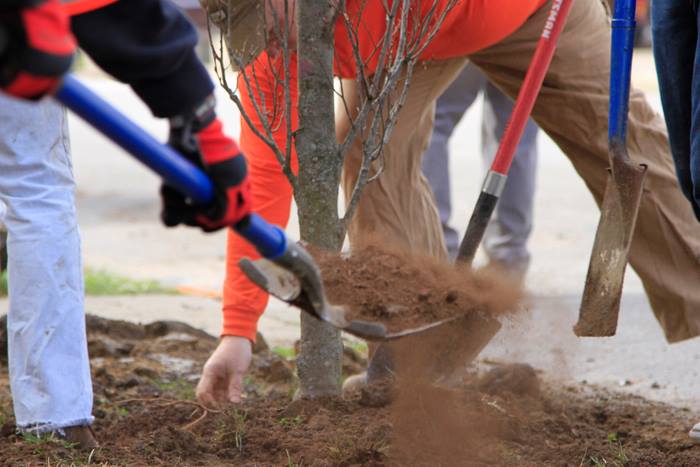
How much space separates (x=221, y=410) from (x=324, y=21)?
3.80 feet

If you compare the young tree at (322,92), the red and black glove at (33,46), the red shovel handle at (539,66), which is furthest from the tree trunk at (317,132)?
the red and black glove at (33,46)

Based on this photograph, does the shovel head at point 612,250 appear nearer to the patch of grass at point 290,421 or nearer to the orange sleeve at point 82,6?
the patch of grass at point 290,421

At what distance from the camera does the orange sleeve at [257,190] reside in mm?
3500

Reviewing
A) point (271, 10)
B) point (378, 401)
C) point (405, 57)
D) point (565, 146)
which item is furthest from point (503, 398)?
point (271, 10)

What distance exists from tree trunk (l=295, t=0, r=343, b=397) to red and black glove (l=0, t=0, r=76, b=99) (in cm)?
147

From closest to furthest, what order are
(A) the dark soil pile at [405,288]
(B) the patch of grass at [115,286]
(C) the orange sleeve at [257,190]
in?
(A) the dark soil pile at [405,288] < (C) the orange sleeve at [257,190] < (B) the patch of grass at [115,286]

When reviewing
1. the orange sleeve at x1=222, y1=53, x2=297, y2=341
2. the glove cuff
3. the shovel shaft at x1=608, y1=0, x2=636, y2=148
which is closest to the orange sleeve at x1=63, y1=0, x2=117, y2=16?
the glove cuff

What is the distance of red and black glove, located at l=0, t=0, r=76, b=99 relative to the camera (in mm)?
1744

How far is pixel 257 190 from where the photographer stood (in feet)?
11.8

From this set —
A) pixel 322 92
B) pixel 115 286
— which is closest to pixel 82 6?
pixel 322 92

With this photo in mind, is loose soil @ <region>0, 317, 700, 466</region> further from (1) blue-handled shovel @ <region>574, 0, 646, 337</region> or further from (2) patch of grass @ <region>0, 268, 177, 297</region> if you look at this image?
(2) patch of grass @ <region>0, 268, 177, 297</region>

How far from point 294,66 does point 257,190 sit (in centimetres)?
39

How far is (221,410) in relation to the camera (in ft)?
11.5

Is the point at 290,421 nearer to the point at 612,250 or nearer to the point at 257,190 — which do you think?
the point at 257,190
